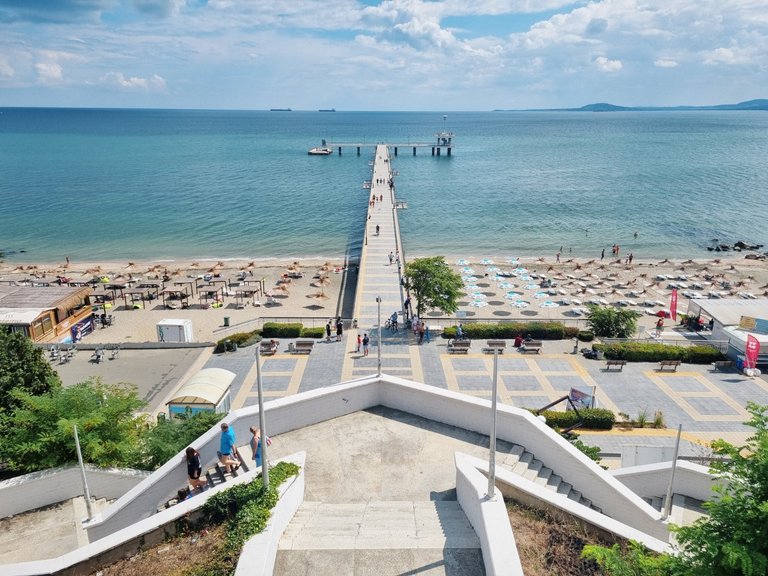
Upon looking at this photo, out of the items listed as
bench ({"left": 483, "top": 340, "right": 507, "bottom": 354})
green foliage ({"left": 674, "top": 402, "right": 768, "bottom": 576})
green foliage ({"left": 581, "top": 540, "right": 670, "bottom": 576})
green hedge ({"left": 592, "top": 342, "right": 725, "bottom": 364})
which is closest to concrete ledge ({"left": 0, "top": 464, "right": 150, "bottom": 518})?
green foliage ({"left": 581, "top": 540, "right": 670, "bottom": 576})

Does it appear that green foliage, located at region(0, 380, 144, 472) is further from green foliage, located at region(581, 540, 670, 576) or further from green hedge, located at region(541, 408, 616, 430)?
green hedge, located at region(541, 408, 616, 430)

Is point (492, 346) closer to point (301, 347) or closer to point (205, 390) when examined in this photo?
point (301, 347)

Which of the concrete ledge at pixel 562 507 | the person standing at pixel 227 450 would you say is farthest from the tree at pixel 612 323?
the person standing at pixel 227 450

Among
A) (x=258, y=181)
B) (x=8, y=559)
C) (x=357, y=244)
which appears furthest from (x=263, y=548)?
(x=258, y=181)

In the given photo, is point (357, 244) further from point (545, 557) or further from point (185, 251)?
point (545, 557)

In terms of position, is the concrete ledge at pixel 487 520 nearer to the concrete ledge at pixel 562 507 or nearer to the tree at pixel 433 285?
the concrete ledge at pixel 562 507

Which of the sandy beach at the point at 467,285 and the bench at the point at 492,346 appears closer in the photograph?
the bench at the point at 492,346
